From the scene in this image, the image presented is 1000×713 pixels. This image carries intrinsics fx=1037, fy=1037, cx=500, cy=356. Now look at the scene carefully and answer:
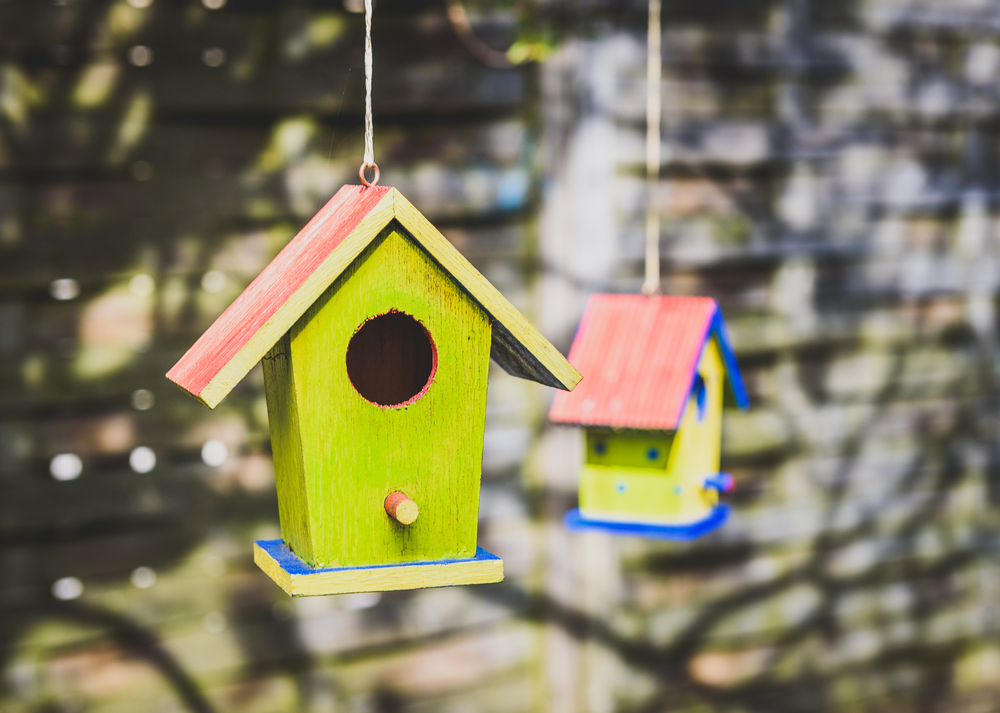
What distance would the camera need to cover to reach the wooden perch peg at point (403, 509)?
126 centimetres

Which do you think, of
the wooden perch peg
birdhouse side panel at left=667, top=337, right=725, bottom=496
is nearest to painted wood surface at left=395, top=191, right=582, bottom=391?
the wooden perch peg

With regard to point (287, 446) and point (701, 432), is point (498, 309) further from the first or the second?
point (701, 432)

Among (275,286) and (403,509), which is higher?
(275,286)

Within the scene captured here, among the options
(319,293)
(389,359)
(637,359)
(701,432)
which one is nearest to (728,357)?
(701,432)

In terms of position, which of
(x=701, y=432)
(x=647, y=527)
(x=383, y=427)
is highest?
(x=383, y=427)

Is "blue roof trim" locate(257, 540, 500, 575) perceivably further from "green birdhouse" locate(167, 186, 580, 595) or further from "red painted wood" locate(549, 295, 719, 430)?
"red painted wood" locate(549, 295, 719, 430)

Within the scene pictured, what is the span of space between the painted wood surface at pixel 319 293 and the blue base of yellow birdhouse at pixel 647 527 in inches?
19.4

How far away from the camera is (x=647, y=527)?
180cm

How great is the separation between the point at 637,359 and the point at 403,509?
2.21ft

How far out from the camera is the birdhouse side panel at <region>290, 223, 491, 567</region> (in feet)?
4.13

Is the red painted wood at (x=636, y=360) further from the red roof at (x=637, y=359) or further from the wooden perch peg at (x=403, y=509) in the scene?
the wooden perch peg at (x=403, y=509)

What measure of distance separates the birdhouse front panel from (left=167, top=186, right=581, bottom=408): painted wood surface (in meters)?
0.48

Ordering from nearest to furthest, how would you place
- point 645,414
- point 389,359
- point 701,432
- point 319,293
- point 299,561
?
point 319,293 < point 299,561 < point 389,359 < point 645,414 < point 701,432

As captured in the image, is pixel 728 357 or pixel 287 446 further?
pixel 728 357
